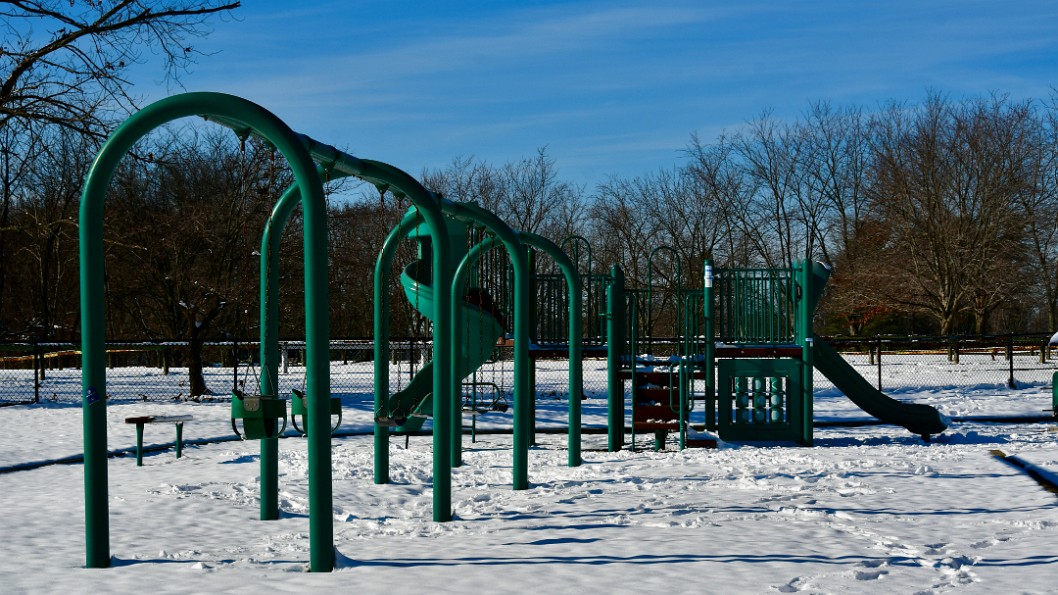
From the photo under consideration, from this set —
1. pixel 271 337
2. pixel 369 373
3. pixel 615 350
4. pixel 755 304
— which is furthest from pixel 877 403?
pixel 369 373

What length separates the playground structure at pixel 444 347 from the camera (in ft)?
21.6

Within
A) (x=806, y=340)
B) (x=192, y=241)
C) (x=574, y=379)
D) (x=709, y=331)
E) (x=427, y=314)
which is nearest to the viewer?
(x=574, y=379)

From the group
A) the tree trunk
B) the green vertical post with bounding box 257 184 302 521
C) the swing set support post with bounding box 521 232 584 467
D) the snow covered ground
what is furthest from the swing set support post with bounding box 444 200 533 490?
the tree trunk

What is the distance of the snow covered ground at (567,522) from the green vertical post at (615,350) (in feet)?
1.15

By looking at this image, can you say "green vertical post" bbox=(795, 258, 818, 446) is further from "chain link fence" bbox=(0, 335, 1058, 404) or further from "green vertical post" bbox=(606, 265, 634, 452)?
"chain link fence" bbox=(0, 335, 1058, 404)

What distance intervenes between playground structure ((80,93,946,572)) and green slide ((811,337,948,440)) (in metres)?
0.02

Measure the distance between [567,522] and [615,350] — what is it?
554cm

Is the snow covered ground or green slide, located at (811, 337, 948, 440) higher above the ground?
green slide, located at (811, 337, 948, 440)

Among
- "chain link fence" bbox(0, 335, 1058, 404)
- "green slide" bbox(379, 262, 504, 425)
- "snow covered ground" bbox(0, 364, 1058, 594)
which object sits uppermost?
"green slide" bbox(379, 262, 504, 425)

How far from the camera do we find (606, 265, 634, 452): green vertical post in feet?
44.9

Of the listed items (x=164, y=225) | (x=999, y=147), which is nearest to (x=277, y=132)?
(x=164, y=225)

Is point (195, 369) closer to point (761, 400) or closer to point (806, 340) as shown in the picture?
point (761, 400)

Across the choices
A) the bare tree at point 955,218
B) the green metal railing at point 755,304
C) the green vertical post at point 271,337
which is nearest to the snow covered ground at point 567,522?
the green vertical post at point 271,337

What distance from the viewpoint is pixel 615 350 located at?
13797 mm
